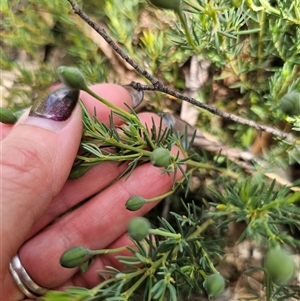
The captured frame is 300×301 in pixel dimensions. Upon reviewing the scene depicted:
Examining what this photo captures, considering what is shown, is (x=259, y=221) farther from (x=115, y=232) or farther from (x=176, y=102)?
(x=176, y=102)

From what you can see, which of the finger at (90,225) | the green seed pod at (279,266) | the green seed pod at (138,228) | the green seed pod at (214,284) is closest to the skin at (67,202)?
the finger at (90,225)

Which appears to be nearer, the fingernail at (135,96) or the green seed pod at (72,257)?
the green seed pod at (72,257)

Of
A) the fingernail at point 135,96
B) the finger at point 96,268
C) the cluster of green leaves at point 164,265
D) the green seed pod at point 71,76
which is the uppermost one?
the green seed pod at point 71,76

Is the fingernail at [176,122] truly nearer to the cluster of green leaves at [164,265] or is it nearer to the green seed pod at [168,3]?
the cluster of green leaves at [164,265]

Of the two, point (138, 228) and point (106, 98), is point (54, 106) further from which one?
point (138, 228)

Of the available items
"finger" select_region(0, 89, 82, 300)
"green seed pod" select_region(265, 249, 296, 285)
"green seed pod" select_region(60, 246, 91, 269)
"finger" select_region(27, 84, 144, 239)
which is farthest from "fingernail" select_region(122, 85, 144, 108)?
"green seed pod" select_region(265, 249, 296, 285)

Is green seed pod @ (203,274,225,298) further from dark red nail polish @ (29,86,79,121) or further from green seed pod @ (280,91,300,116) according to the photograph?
dark red nail polish @ (29,86,79,121)

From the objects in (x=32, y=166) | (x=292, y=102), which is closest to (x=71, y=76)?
(x=32, y=166)
